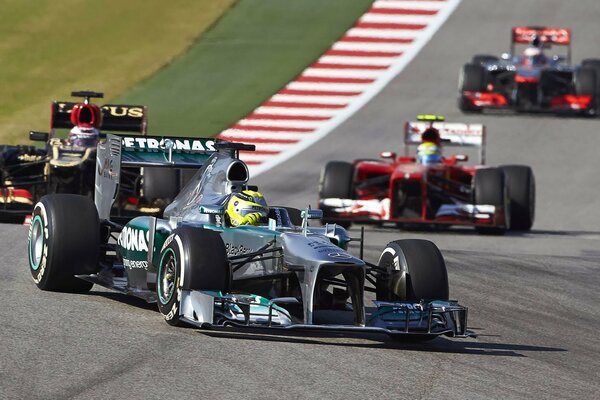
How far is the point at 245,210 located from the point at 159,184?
288 inches

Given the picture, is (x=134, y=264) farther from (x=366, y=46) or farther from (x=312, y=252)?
(x=366, y=46)

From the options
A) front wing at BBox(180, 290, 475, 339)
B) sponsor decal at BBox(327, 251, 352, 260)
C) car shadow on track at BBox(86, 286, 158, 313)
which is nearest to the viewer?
front wing at BBox(180, 290, 475, 339)

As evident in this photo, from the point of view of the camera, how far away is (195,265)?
10695 millimetres

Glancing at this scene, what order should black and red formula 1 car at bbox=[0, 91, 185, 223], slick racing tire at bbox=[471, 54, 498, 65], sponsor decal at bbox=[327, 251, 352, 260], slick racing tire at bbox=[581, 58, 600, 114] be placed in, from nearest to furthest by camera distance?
sponsor decal at bbox=[327, 251, 352, 260], black and red formula 1 car at bbox=[0, 91, 185, 223], slick racing tire at bbox=[581, 58, 600, 114], slick racing tire at bbox=[471, 54, 498, 65]

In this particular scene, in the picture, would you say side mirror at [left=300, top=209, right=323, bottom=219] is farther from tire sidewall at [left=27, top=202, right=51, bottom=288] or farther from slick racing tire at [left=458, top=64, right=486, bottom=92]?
slick racing tire at [left=458, top=64, right=486, bottom=92]

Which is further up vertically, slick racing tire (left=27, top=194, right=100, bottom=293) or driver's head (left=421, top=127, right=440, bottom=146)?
driver's head (left=421, top=127, right=440, bottom=146)

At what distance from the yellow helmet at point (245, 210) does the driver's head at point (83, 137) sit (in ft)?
29.7

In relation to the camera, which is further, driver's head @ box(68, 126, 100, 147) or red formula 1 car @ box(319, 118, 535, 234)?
red formula 1 car @ box(319, 118, 535, 234)

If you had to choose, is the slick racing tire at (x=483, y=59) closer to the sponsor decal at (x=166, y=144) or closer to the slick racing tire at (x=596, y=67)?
the slick racing tire at (x=596, y=67)

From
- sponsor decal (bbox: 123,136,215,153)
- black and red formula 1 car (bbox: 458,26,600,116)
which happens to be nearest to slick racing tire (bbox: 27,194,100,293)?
sponsor decal (bbox: 123,136,215,153)

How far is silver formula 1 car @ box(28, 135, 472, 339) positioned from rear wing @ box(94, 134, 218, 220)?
1.9 inches

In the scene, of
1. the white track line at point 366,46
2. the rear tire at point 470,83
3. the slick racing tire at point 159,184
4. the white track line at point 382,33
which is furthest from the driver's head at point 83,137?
the white track line at point 382,33

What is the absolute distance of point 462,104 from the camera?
31953 millimetres

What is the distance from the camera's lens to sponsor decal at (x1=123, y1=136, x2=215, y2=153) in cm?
1348
